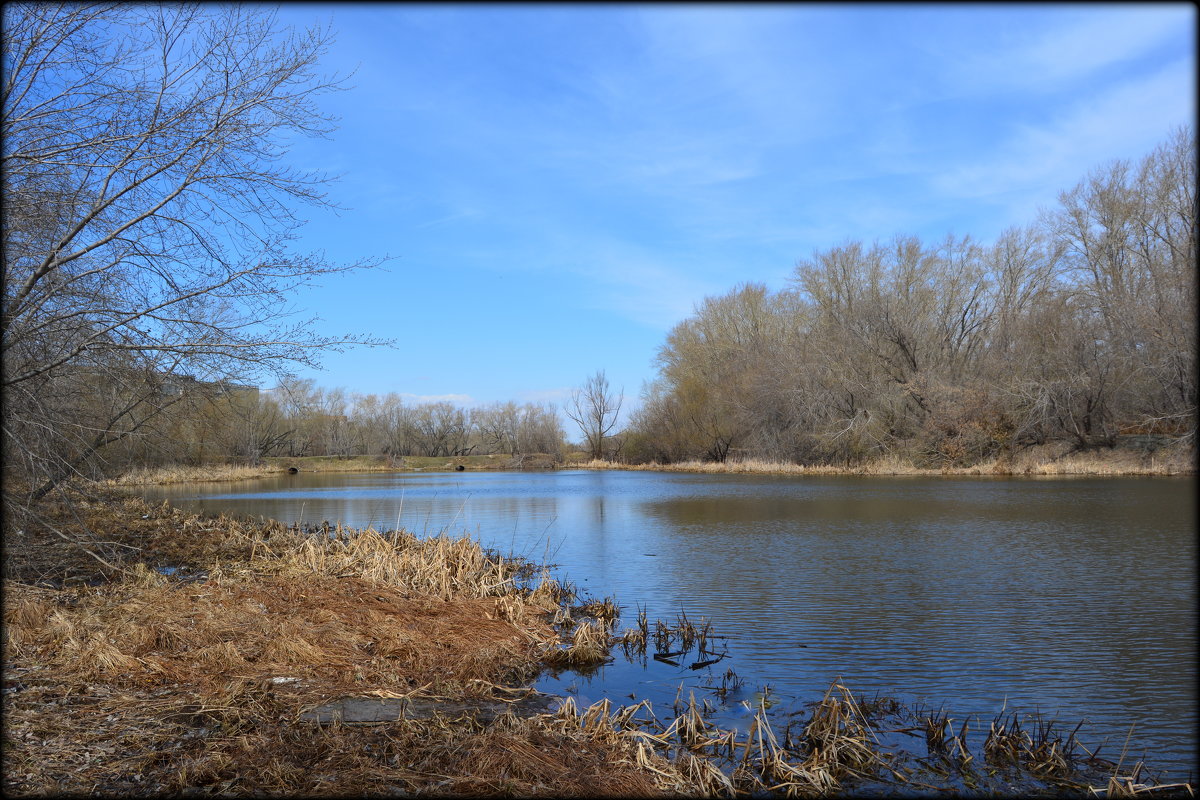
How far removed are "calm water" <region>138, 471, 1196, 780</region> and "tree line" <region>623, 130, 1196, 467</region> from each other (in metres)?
6.88

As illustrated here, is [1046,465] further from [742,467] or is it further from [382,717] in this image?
[382,717]

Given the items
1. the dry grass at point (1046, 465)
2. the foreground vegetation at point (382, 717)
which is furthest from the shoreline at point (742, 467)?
the foreground vegetation at point (382, 717)

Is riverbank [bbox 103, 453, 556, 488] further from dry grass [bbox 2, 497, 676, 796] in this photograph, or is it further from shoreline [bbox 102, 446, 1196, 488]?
dry grass [bbox 2, 497, 676, 796]

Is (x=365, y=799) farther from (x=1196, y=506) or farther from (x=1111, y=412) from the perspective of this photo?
(x=1111, y=412)

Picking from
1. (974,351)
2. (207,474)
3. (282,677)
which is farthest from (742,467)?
(282,677)

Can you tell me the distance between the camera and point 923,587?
10.3m

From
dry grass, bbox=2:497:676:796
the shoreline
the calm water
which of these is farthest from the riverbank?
dry grass, bbox=2:497:676:796

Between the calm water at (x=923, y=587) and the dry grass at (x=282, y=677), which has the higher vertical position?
the dry grass at (x=282, y=677)

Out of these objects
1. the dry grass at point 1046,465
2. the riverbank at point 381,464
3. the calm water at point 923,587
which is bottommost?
the riverbank at point 381,464

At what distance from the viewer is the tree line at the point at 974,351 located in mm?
28203

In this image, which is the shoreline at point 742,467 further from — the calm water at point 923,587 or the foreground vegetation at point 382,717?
the foreground vegetation at point 382,717

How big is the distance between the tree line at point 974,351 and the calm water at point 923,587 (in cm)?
688

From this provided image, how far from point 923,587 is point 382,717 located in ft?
26.3

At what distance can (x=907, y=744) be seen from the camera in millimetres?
5133
